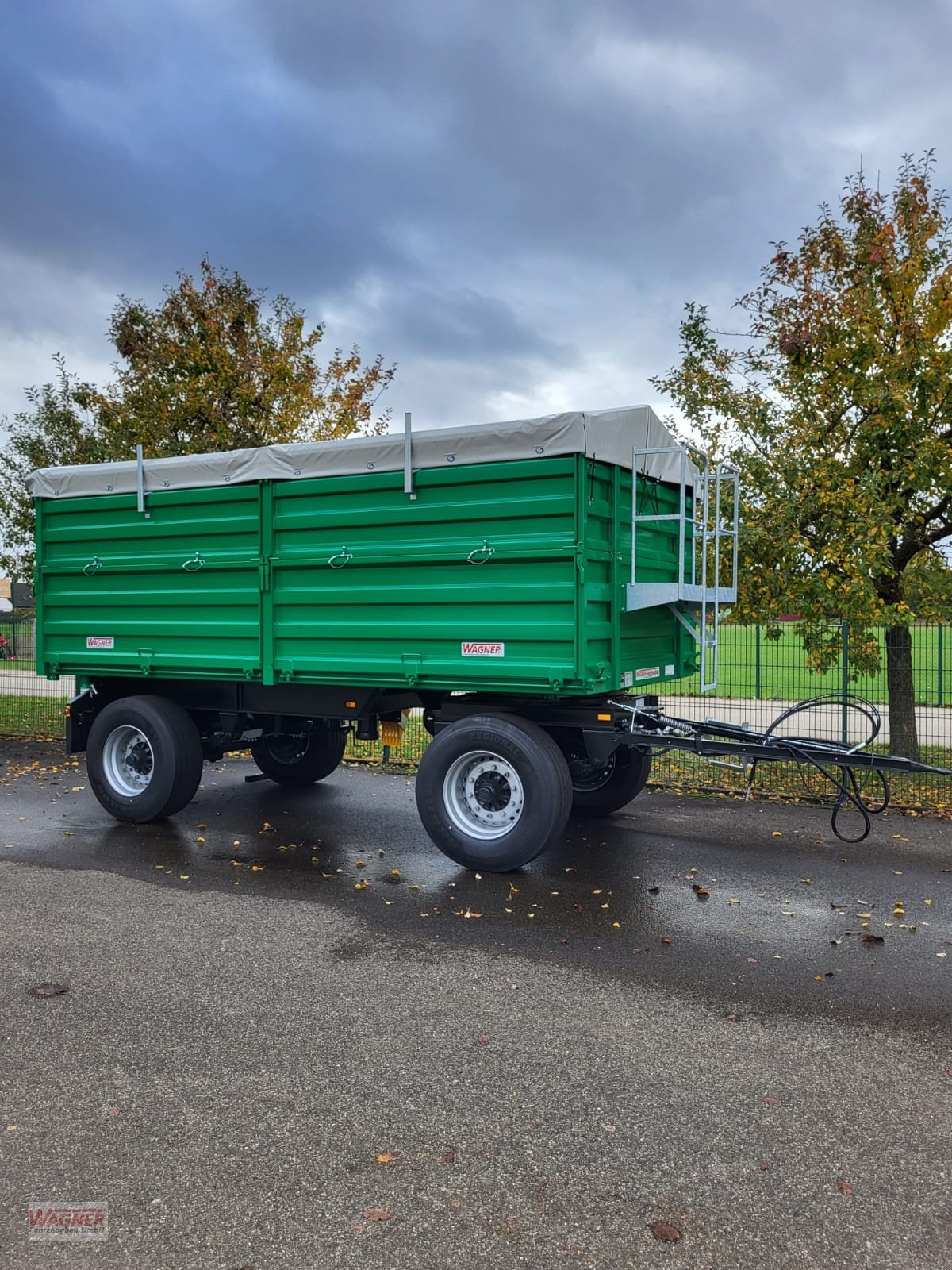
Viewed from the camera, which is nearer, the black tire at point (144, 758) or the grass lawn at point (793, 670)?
the black tire at point (144, 758)

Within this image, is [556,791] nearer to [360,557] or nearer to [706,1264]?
[360,557]

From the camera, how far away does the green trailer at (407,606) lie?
20.2 feet

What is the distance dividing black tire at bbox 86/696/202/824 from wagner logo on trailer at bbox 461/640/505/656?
2.71 metres

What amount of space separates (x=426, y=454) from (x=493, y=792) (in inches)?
90.6

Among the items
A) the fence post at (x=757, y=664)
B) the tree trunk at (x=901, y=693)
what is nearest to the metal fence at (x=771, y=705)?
the fence post at (x=757, y=664)

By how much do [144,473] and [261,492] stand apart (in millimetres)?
1178

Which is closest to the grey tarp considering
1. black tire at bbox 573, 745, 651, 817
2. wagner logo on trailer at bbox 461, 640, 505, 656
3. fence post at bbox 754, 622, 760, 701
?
wagner logo on trailer at bbox 461, 640, 505, 656

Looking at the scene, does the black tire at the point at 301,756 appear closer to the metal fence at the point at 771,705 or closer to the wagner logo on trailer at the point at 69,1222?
the metal fence at the point at 771,705

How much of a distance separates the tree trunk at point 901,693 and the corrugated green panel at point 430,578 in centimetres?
569

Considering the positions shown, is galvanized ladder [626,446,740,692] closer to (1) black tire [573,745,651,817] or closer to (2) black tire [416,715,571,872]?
(1) black tire [573,745,651,817]

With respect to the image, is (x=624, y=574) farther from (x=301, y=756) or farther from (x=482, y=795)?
(x=301, y=756)

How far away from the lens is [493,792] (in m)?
6.47

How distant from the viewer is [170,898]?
5824 mm

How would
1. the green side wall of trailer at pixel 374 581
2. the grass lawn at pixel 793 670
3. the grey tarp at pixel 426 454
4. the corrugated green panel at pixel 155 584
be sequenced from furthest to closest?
the grass lawn at pixel 793 670, the corrugated green panel at pixel 155 584, the green side wall of trailer at pixel 374 581, the grey tarp at pixel 426 454
